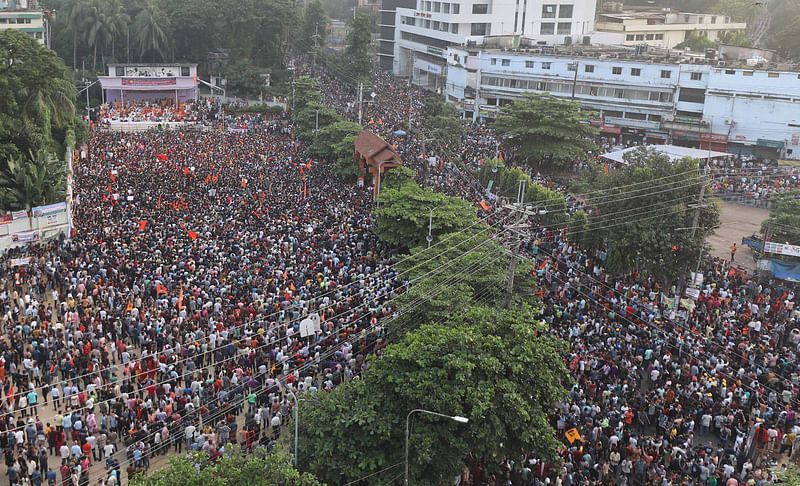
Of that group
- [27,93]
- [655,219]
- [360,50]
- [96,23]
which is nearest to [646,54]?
[360,50]

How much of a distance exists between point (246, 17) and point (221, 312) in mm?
49376

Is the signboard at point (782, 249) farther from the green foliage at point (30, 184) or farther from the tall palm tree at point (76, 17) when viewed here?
the tall palm tree at point (76, 17)

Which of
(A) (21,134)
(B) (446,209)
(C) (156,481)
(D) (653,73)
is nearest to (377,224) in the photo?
(B) (446,209)

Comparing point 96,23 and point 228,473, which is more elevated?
point 96,23

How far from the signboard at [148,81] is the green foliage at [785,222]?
48865mm

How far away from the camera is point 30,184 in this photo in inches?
1268

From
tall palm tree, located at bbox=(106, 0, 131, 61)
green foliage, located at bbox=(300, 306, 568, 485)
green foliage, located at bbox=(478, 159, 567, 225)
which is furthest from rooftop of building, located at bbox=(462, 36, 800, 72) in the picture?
green foliage, located at bbox=(300, 306, 568, 485)

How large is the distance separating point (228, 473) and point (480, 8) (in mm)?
66465

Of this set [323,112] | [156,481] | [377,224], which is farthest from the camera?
[323,112]

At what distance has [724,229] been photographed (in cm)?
4022

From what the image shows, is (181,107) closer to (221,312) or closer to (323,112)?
(323,112)

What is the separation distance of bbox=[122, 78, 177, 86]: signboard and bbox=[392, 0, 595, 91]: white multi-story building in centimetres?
2614

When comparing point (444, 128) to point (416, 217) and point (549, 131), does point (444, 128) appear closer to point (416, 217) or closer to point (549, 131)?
point (549, 131)

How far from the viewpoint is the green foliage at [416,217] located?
29.5 meters
